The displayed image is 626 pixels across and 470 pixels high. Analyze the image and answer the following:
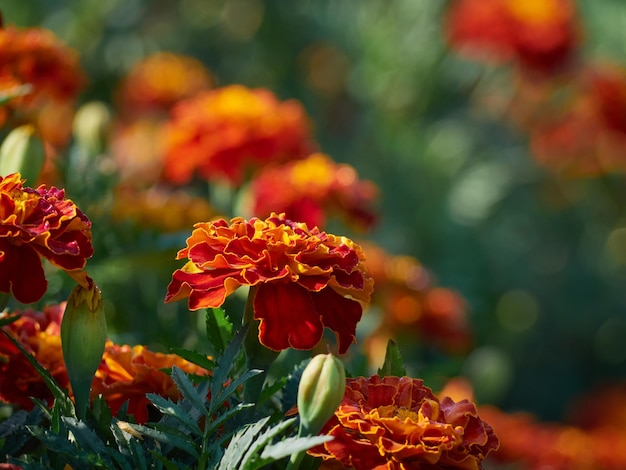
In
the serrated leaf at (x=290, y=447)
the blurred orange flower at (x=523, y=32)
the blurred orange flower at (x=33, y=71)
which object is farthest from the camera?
the blurred orange flower at (x=523, y=32)

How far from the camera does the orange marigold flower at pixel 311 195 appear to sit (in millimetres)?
1503

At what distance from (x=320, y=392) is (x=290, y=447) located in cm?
5

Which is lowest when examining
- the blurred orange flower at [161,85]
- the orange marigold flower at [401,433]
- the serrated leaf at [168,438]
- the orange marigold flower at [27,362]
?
the orange marigold flower at [27,362]

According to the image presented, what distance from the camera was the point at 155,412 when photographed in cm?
86

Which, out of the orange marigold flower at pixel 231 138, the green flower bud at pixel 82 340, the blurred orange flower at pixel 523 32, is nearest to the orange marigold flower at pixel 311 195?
the orange marigold flower at pixel 231 138

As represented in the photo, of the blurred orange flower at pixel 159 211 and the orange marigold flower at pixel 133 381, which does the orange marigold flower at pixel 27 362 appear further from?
the blurred orange flower at pixel 159 211

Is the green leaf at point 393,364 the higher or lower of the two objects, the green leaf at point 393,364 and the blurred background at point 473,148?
the lower

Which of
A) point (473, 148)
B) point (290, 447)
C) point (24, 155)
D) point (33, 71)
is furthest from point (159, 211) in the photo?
point (473, 148)

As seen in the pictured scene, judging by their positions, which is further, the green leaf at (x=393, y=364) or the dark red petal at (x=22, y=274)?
the green leaf at (x=393, y=364)

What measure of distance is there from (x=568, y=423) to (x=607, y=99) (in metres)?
0.92

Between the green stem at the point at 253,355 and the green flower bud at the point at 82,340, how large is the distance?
0.11 m

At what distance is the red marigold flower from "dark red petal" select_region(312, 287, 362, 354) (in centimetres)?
17

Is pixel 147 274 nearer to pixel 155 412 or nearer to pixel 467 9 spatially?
pixel 155 412

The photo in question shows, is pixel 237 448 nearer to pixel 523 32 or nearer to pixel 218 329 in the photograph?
pixel 218 329
